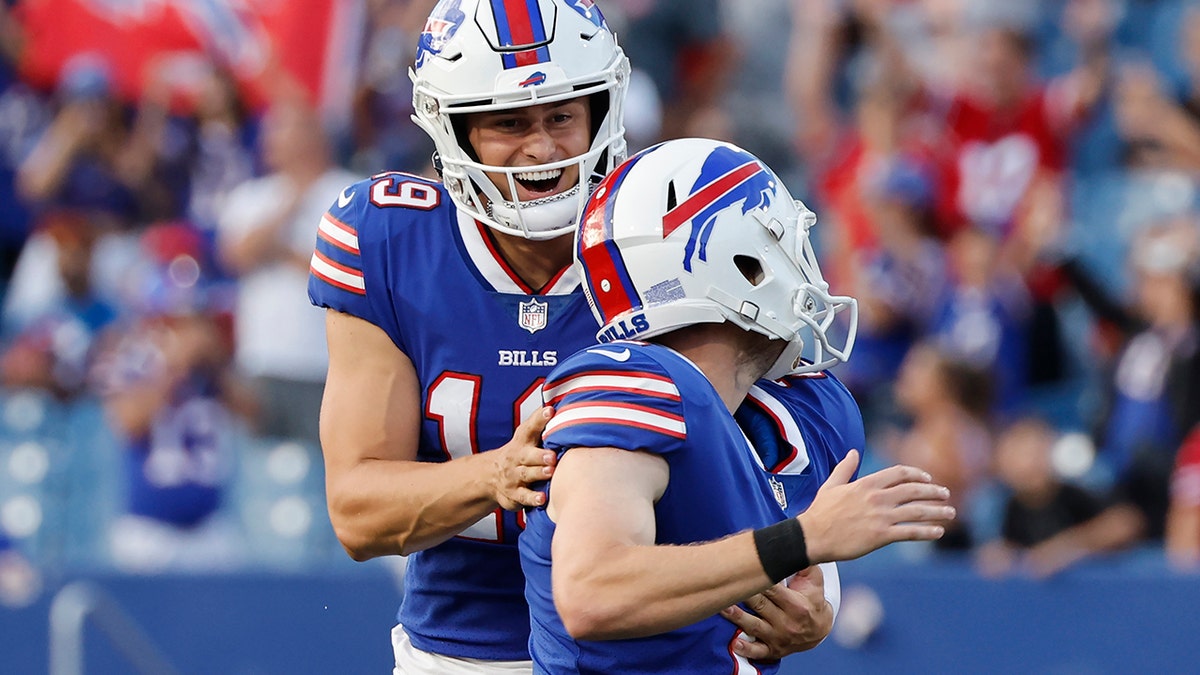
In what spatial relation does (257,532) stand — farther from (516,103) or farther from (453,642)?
(516,103)

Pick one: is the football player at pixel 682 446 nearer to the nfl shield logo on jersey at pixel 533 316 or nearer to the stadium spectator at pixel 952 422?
the nfl shield logo on jersey at pixel 533 316

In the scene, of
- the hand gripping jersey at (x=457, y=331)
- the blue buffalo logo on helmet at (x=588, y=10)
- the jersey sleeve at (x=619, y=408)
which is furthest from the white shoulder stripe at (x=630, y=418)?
the blue buffalo logo on helmet at (x=588, y=10)

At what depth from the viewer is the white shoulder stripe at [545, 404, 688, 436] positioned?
7.57 feet

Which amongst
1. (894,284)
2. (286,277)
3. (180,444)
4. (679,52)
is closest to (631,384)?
(894,284)

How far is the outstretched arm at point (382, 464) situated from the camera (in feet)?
9.98

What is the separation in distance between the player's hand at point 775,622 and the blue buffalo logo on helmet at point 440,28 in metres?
1.30

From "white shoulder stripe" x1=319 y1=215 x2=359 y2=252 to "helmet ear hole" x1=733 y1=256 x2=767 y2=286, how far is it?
41.7 inches

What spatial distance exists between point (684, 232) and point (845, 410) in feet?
1.73

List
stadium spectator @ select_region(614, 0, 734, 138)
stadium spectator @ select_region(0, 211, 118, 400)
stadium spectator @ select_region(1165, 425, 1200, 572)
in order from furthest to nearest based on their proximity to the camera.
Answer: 1. stadium spectator @ select_region(0, 211, 118, 400)
2. stadium spectator @ select_region(614, 0, 734, 138)
3. stadium spectator @ select_region(1165, 425, 1200, 572)

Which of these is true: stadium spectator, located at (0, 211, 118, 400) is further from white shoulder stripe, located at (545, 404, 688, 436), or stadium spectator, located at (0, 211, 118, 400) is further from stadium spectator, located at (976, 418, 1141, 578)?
white shoulder stripe, located at (545, 404, 688, 436)

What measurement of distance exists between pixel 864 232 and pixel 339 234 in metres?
4.56

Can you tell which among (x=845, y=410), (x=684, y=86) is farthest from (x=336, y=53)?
(x=845, y=410)

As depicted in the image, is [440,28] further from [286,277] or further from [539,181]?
[286,277]

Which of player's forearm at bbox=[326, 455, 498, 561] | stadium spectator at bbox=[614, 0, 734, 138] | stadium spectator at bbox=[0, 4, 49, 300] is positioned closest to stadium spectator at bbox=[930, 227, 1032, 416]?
stadium spectator at bbox=[614, 0, 734, 138]
